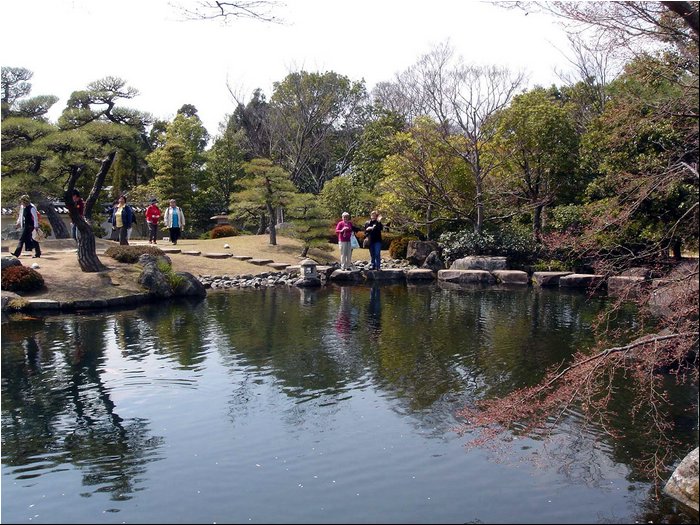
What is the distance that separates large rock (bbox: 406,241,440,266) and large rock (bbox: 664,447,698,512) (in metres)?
18.3

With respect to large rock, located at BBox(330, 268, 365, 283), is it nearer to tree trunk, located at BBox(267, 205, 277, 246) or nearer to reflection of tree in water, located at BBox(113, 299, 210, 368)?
tree trunk, located at BBox(267, 205, 277, 246)

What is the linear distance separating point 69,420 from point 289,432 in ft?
8.66

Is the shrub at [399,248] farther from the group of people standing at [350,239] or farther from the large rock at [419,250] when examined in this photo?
the group of people standing at [350,239]

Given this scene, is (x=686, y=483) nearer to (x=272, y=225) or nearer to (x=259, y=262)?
(x=259, y=262)

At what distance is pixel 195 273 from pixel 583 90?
21.5 meters

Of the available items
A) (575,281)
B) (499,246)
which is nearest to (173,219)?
(499,246)

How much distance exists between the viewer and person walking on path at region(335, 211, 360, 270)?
2128 centimetres

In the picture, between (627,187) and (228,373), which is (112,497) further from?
(627,187)

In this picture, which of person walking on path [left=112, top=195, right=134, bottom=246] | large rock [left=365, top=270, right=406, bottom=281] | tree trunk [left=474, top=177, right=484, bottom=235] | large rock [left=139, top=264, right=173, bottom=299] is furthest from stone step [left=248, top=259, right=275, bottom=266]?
tree trunk [left=474, top=177, right=484, bottom=235]

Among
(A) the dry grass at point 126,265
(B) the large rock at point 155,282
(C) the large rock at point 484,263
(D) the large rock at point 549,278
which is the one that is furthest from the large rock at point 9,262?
(D) the large rock at point 549,278

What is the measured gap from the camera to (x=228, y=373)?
10.4m

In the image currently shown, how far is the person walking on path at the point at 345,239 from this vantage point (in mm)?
21281

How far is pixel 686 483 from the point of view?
251 inches

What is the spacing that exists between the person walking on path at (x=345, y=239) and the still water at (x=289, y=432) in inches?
292
